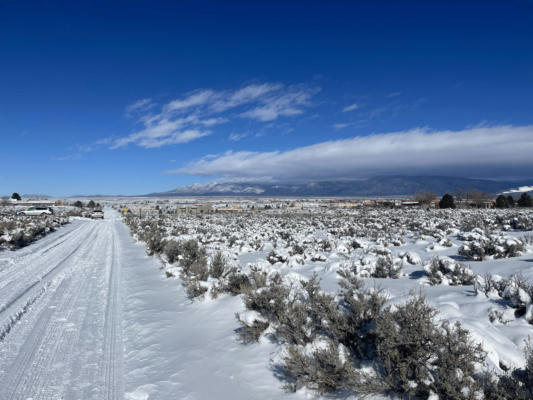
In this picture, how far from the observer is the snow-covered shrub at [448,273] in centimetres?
671

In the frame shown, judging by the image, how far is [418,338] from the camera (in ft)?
10.7

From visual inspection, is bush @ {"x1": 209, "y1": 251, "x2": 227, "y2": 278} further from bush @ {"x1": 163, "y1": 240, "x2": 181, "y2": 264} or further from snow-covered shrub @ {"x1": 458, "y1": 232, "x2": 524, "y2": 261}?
snow-covered shrub @ {"x1": 458, "y1": 232, "x2": 524, "y2": 261}

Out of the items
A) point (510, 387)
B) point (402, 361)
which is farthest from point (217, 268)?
point (510, 387)

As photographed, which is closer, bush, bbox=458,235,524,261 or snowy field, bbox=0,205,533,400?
snowy field, bbox=0,205,533,400

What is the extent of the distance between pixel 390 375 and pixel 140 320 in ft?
15.8

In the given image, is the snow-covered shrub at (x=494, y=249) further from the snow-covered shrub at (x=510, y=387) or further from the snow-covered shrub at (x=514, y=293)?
the snow-covered shrub at (x=510, y=387)

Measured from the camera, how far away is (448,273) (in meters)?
7.25

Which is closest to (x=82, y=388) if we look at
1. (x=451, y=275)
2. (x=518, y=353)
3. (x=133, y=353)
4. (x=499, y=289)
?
(x=133, y=353)

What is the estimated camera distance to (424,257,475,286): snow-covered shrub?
671 centimetres

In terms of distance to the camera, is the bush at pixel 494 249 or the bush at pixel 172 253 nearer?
the bush at pixel 494 249

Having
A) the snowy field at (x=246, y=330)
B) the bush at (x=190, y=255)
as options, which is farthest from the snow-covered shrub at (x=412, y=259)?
the bush at (x=190, y=255)

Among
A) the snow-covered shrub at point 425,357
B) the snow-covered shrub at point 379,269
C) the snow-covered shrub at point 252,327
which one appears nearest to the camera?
the snow-covered shrub at point 425,357

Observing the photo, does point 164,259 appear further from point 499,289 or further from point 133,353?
point 499,289

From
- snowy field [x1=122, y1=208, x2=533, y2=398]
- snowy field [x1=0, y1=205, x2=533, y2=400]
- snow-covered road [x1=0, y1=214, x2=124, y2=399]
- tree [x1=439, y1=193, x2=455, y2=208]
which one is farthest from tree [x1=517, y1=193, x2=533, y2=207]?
snow-covered road [x1=0, y1=214, x2=124, y2=399]
